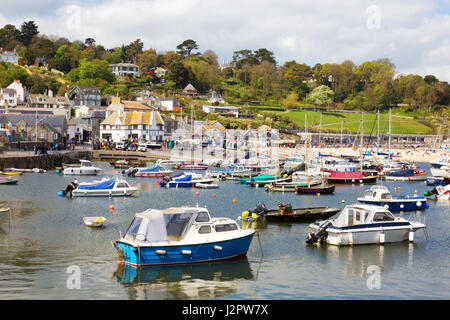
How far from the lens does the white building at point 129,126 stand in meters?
118

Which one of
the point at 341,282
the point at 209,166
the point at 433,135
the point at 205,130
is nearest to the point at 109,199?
the point at 341,282

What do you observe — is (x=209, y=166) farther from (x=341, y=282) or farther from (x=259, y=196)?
(x=341, y=282)

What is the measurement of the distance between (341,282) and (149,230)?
10.6 m

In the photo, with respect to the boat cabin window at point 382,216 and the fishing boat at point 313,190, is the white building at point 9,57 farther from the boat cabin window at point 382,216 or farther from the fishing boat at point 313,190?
the boat cabin window at point 382,216

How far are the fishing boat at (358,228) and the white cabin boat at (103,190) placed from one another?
2639cm

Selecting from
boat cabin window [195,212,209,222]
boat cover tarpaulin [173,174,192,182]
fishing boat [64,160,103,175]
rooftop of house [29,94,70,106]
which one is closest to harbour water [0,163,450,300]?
boat cabin window [195,212,209,222]

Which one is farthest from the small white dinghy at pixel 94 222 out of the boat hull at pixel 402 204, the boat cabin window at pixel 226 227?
the boat hull at pixel 402 204

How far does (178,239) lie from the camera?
2791cm

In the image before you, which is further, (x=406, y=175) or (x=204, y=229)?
(x=406, y=175)

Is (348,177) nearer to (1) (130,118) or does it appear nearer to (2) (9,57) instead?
(1) (130,118)

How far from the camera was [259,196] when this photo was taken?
2339 inches

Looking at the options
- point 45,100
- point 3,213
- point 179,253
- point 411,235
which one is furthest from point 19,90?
point 411,235

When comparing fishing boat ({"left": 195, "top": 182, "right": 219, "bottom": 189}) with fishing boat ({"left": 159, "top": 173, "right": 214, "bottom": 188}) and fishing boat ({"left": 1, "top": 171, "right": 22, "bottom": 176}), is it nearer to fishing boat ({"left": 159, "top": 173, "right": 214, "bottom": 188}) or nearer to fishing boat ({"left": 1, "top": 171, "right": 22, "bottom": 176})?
fishing boat ({"left": 159, "top": 173, "right": 214, "bottom": 188})

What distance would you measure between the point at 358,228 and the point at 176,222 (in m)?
12.8
